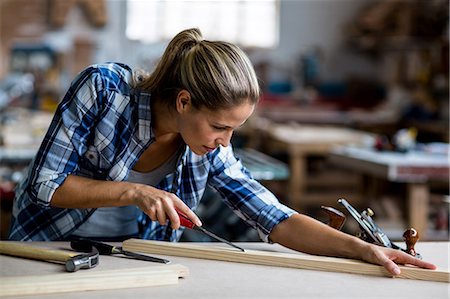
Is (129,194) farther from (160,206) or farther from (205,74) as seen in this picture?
(205,74)

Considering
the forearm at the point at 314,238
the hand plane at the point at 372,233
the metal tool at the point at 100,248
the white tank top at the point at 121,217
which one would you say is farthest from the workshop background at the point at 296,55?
the metal tool at the point at 100,248

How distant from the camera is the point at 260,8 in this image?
10.2 m

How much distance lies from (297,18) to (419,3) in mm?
1578

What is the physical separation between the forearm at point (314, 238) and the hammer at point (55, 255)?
0.51 meters

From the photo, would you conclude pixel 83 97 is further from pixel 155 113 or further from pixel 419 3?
pixel 419 3

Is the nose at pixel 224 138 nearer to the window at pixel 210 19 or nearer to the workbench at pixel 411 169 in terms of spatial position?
the workbench at pixel 411 169

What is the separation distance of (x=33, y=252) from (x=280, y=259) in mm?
583

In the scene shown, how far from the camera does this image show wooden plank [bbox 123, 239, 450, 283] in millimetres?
1772

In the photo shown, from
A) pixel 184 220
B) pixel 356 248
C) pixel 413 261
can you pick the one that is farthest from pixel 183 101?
pixel 413 261

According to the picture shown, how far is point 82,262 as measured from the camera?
170cm

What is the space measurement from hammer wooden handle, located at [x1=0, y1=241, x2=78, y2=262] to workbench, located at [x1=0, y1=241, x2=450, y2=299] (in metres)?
0.02

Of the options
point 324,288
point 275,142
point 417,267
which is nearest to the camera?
point 324,288

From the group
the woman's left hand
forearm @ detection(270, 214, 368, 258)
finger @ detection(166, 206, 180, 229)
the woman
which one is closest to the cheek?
the woman

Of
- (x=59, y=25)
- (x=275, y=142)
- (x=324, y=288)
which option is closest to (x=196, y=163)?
(x=324, y=288)
